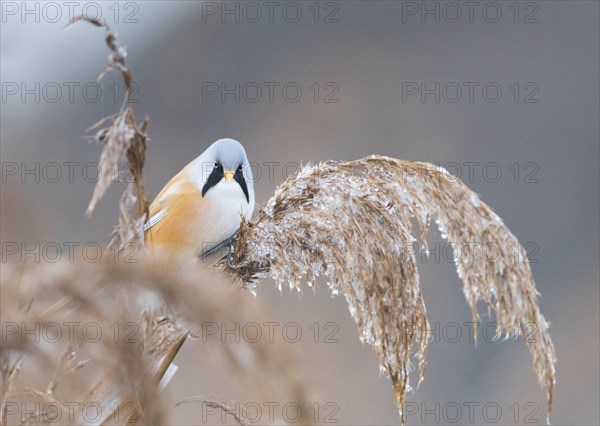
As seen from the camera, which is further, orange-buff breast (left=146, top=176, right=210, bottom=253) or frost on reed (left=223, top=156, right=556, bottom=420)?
orange-buff breast (left=146, top=176, right=210, bottom=253)

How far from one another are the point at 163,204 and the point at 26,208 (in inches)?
39.7

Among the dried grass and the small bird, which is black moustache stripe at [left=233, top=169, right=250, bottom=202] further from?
the dried grass

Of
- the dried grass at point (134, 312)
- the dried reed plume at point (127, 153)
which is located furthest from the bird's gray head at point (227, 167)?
the dried grass at point (134, 312)

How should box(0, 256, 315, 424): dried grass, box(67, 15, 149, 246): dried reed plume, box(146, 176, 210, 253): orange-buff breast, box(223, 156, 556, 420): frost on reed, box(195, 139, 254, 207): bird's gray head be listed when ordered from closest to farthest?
1. box(0, 256, 315, 424): dried grass
2. box(67, 15, 149, 246): dried reed plume
3. box(223, 156, 556, 420): frost on reed
4. box(195, 139, 254, 207): bird's gray head
5. box(146, 176, 210, 253): orange-buff breast

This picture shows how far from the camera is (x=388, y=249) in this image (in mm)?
1446

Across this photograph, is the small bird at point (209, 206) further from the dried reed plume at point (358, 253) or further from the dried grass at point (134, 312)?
the dried grass at point (134, 312)

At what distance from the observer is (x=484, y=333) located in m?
4.69

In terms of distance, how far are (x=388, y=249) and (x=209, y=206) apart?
3.53ft

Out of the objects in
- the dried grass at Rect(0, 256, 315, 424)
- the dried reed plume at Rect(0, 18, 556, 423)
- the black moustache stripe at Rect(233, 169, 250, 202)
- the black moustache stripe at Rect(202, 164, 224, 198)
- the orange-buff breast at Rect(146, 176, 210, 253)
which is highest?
the black moustache stripe at Rect(202, 164, 224, 198)

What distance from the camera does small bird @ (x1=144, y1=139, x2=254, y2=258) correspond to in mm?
2352

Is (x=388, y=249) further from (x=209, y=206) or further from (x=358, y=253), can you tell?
(x=209, y=206)

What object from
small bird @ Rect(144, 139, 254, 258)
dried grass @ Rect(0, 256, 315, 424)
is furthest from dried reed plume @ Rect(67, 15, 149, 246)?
small bird @ Rect(144, 139, 254, 258)

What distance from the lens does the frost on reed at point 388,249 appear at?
139cm

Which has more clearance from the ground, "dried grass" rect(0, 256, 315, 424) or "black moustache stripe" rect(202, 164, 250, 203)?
"black moustache stripe" rect(202, 164, 250, 203)
